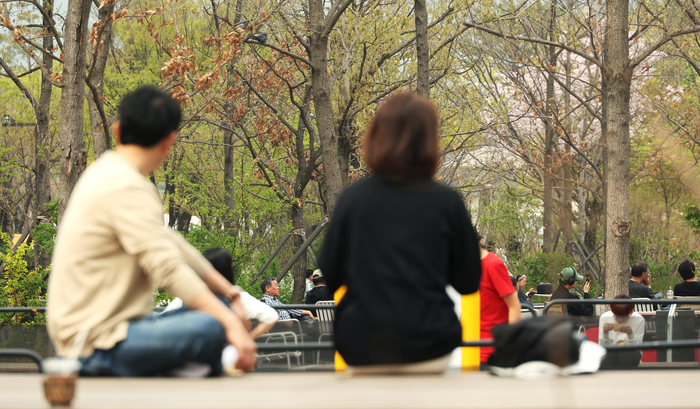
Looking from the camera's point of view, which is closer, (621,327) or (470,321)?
(470,321)

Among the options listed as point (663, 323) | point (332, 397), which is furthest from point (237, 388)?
point (663, 323)

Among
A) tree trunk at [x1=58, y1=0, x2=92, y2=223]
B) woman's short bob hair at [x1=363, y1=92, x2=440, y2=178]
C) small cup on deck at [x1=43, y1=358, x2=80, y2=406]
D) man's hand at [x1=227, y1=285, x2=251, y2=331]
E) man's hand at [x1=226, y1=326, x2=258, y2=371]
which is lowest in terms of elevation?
small cup on deck at [x1=43, y1=358, x2=80, y2=406]

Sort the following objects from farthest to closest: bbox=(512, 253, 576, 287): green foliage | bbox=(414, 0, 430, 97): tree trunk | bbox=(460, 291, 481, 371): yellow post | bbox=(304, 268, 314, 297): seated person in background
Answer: bbox=(512, 253, 576, 287): green foliage → bbox=(304, 268, 314, 297): seated person in background → bbox=(414, 0, 430, 97): tree trunk → bbox=(460, 291, 481, 371): yellow post

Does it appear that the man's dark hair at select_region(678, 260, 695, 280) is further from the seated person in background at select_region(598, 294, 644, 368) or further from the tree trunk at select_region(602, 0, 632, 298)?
the seated person in background at select_region(598, 294, 644, 368)

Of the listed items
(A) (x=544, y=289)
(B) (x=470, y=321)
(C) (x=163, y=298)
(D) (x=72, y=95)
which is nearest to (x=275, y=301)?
(C) (x=163, y=298)

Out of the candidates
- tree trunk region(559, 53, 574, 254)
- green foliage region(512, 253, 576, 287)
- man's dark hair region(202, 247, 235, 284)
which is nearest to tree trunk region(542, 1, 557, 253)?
tree trunk region(559, 53, 574, 254)

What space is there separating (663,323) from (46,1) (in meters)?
10.5

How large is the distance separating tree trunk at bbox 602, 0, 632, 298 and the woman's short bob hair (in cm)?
906

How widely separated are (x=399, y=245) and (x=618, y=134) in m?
9.30

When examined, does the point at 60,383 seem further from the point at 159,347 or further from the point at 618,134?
the point at 618,134

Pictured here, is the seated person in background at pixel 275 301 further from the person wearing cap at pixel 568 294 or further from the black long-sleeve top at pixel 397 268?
the black long-sleeve top at pixel 397 268

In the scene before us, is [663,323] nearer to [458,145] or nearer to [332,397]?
[332,397]

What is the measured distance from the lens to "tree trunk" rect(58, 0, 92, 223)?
9.22 meters

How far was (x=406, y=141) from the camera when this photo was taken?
2926 mm
